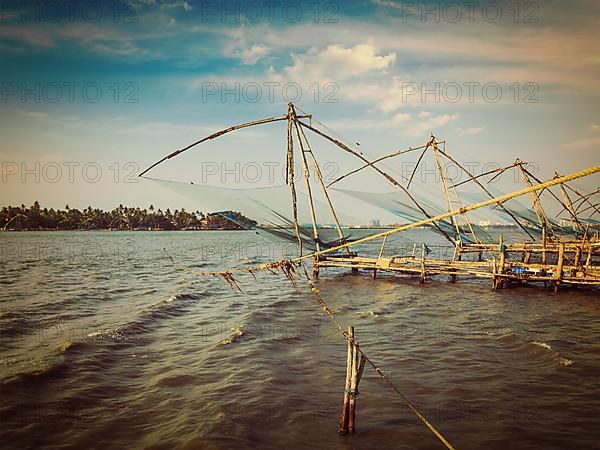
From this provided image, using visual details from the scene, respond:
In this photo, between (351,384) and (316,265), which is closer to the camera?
(351,384)

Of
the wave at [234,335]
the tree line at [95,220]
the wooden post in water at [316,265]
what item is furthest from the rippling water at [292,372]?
the tree line at [95,220]

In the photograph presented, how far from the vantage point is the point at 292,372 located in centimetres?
659

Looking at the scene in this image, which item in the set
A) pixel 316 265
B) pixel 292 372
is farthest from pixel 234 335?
pixel 316 265

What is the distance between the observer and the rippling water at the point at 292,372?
4.73 metres

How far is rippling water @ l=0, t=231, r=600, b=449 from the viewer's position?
473cm

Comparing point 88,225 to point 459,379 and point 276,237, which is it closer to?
point 276,237

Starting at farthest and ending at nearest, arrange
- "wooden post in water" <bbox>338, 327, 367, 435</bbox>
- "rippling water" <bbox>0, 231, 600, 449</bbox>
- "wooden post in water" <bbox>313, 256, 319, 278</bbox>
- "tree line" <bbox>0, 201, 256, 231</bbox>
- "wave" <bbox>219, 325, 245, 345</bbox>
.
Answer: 1. "tree line" <bbox>0, 201, 256, 231</bbox>
2. "wooden post in water" <bbox>313, 256, 319, 278</bbox>
3. "wave" <bbox>219, 325, 245, 345</bbox>
4. "rippling water" <bbox>0, 231, 600, 449</bbox>
5. "wooden post in water" <bbox>338, 327, 367, 435</bbox>

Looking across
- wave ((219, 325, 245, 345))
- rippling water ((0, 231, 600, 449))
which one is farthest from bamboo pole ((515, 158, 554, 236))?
wave ((219, 325, 245, 345))

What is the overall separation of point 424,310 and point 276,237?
5.64 meters

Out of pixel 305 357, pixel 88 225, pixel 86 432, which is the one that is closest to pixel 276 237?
pixel 305 357

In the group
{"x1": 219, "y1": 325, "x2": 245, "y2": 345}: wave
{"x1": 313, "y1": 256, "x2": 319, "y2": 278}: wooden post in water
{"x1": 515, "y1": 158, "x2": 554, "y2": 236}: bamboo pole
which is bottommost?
{"x1": 219, "y1": 325, "x2": 245, "y2": 345}: wave

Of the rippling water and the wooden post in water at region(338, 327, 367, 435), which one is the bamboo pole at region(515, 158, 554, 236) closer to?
the rippling water

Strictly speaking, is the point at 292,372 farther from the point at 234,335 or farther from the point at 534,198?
the point at 534,198

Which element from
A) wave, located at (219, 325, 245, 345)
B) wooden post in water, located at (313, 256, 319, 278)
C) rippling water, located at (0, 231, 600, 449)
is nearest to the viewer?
rippling water, located at (0, 231, 600, 449)
